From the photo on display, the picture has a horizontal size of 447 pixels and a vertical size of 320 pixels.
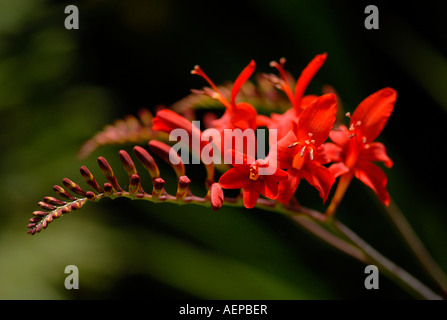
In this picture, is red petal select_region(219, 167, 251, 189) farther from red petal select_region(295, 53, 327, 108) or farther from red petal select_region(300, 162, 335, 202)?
red petal select_region(295, 53, 327, 108)

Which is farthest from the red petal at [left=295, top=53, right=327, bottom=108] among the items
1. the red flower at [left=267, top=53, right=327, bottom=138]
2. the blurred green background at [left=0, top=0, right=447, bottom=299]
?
the blurred green background at [left=0, top=0, right=447, bottom=299]

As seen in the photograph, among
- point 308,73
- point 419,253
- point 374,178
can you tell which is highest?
point 308,73

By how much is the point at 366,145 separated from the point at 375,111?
0.25ft

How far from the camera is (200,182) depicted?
209 cm

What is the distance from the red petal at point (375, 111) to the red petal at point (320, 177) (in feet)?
0.49

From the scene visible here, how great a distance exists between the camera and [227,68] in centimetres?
217

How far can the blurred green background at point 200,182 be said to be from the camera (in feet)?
5.90

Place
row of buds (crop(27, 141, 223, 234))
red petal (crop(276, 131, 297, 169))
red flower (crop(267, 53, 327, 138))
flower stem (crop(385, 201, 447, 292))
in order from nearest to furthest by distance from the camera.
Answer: row of buds (crop(27, 141, 223, 234)) → red petal (crop(276, 131, 297, 169)) → red flower (crop(267, 53, 327, 138)) → flower stem (crop(385, 201, 447, 292))

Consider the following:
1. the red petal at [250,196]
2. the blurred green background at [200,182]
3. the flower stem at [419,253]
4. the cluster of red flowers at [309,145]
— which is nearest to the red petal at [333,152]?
the cluster of red flowers at [309,145]

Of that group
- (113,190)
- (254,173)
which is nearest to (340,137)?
(254,173)

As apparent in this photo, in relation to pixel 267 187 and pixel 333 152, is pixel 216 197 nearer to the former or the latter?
pixel 267 187

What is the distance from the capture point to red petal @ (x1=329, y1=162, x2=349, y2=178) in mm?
1001

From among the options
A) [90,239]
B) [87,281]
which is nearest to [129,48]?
[90,239]

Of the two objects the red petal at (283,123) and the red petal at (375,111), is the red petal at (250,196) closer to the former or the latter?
the red petal at (283,123)
